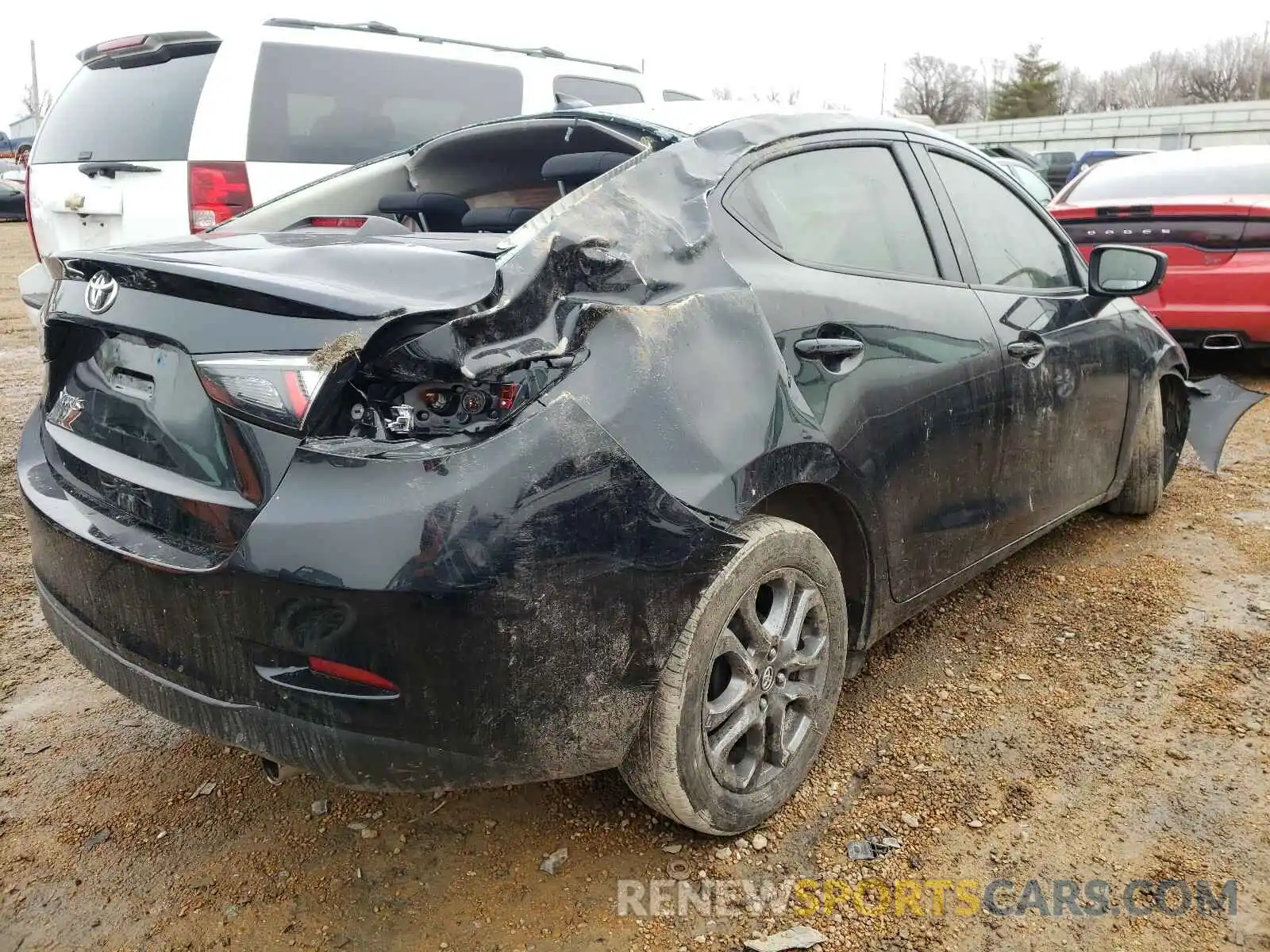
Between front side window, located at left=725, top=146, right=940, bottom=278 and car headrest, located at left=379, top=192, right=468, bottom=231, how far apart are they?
4.33 ft

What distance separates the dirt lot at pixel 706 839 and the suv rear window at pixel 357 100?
277 centimetres

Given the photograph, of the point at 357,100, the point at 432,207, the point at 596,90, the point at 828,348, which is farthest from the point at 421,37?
the point at 828,348

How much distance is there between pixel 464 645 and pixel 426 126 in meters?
4.64

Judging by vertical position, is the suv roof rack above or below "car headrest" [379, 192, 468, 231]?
above

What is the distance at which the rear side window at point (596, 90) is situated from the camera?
21.1 feet

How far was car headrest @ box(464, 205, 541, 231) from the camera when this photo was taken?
10.6 feet

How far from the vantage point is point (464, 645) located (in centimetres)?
173

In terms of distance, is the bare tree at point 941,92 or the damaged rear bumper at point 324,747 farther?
the bare tree at point 941,92

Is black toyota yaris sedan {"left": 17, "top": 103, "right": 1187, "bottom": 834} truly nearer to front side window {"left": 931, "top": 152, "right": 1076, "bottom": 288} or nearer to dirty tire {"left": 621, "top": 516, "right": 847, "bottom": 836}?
dirty tire {"left": 621, "top": 516, "right": 847, "bottom": 836}

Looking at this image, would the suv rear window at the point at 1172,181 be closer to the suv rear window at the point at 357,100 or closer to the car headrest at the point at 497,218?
the suv rear window at the point at 357,100

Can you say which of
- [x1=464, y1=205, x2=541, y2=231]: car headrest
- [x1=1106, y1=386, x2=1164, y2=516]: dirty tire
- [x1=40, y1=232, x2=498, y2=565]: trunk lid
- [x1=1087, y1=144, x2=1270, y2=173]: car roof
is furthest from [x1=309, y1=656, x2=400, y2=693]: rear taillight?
[x1=1087, y1=144, x2=1270, y2=173]: car roof

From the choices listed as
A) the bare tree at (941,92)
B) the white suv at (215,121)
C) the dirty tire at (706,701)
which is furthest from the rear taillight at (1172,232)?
the bare tree at (941,92)

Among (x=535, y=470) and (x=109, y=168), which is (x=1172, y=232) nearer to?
(x=535, y=470)

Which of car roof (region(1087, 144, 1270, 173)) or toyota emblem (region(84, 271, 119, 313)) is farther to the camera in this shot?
car roof (region(1087, 144, 1270, 173))
